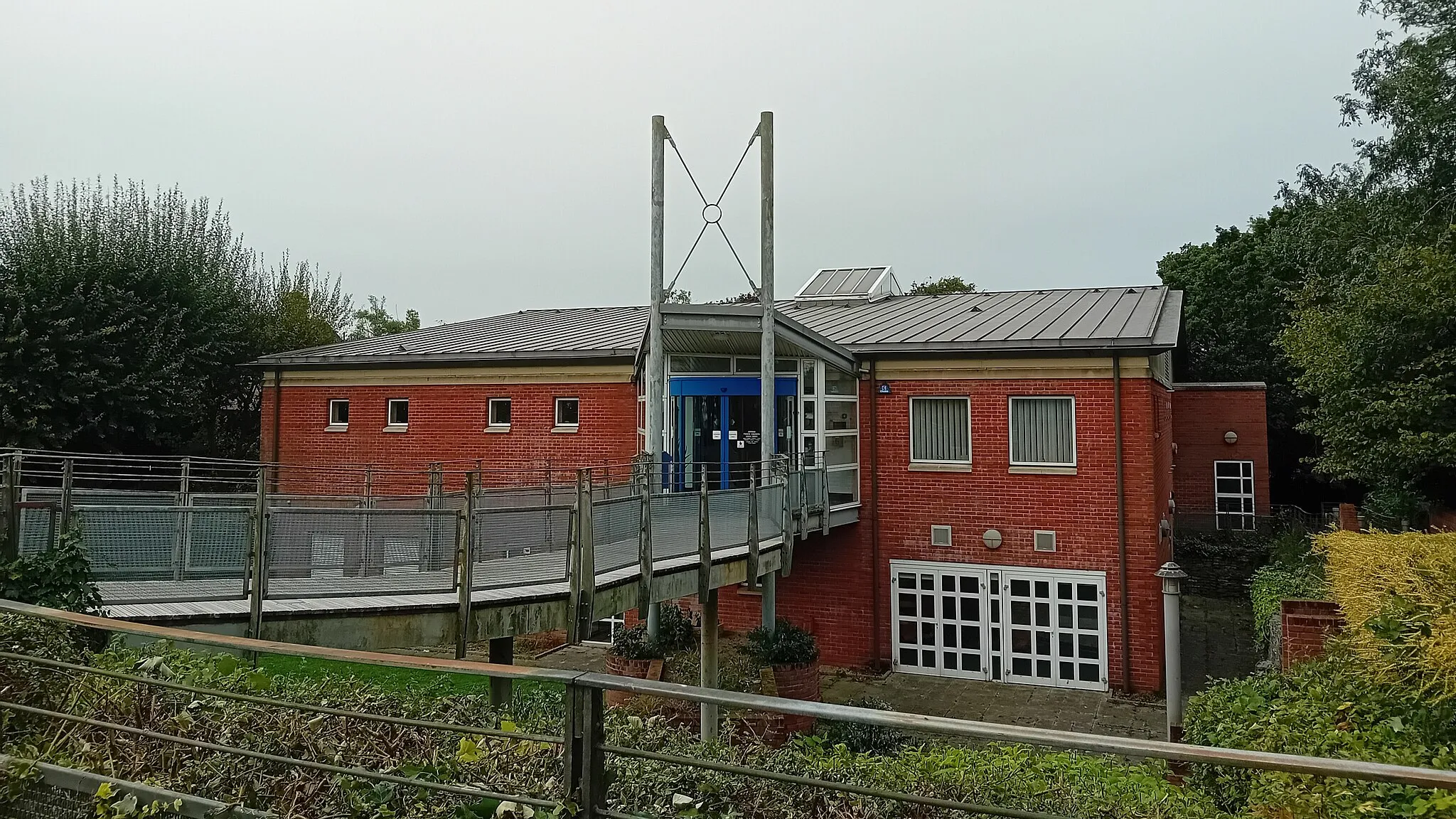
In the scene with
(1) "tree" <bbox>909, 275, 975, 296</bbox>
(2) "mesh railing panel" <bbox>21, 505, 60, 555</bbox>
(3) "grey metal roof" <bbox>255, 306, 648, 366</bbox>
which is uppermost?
(1) "tree" <bbox>909, 275, 975, 296</bbox>

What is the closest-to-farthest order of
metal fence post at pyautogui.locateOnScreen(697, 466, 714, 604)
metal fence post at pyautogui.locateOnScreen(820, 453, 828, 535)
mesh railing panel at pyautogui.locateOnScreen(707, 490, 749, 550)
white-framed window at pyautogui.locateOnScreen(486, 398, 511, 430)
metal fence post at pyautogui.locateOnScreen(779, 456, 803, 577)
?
metal fence post at pyautogui.locateOnScreen(697, 466, 714, 604), mesh railing panel at pyautogui.locateOnScreen(707, 490, 749, 550), metal fence post at pyautogui.locateOnScreen(779, 456, 803, 577), metal fence post at pyautogui.locateOnScreen(820, 453, 828, 535), white-framed window at pyautogui.locateOnScreen(486, 398, 511, 430)

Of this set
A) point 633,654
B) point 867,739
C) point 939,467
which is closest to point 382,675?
point 867,739

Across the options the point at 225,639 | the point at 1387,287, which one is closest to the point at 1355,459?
the point at 1387,287

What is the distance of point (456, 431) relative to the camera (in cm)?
1895

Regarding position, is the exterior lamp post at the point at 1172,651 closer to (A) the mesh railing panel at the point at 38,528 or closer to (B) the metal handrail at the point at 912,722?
(B) the metal handrail at the point at 912,722

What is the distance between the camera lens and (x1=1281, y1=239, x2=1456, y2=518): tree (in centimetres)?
1456

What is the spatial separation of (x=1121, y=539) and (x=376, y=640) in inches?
459

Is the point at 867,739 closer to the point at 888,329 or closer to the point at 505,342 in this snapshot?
the point at 888,329

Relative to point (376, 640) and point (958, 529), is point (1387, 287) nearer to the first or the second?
point (958, 529)

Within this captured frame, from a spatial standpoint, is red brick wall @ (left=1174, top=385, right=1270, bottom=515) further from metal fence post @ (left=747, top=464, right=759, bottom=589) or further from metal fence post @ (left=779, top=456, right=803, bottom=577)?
metal fence post @ (left=747, top=464, right=759, bottom=589)

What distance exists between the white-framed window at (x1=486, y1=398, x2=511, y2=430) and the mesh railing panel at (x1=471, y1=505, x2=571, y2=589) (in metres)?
10.8

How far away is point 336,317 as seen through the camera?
122 feet

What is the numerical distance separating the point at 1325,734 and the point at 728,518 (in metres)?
6.57

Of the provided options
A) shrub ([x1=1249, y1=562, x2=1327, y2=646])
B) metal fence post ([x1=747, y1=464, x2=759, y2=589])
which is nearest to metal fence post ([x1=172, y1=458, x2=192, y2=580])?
metal fence post ([x1=747, y1=464, x2=759, y2=589])
